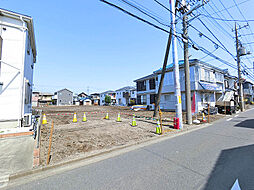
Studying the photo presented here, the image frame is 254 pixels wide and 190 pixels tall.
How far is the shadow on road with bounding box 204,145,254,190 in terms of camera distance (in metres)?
2.51

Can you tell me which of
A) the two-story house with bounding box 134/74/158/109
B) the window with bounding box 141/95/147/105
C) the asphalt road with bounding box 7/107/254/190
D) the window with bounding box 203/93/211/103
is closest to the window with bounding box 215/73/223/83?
the window with bounding box 203/93/211/103

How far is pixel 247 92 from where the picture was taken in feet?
143

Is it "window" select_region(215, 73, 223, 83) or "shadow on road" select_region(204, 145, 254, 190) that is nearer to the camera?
"shadow on road" select_region(204, 145, 254, 190)

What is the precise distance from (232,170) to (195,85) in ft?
50.7

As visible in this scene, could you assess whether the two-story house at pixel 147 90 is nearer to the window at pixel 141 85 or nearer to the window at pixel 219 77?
the window at pixel 141 85

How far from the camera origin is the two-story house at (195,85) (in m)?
17.0

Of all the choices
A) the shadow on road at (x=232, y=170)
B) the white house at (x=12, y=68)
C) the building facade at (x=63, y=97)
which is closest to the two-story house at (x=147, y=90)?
the shadow on road at (x=232, y=170)

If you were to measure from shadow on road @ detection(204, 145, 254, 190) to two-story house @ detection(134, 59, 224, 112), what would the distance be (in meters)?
14.1

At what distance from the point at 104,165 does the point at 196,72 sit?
59.0 ft

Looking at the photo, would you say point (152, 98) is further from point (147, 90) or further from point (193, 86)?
point (193, 86)

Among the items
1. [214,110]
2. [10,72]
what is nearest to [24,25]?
[10,72]

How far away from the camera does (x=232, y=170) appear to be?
303 cm

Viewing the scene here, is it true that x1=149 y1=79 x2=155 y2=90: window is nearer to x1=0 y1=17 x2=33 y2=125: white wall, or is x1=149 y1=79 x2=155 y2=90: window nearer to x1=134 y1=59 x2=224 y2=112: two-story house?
x1=134 y1=59 x2=224 y2=112: two-story house

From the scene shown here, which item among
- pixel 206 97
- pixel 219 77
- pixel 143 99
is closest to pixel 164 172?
pixel 206 97
